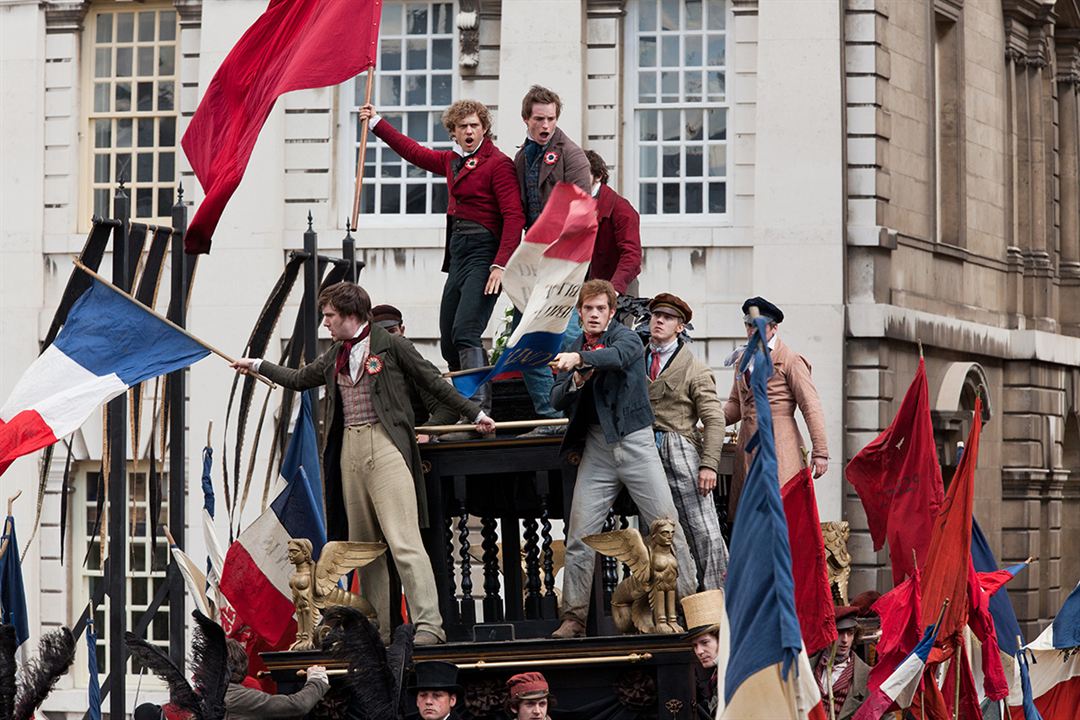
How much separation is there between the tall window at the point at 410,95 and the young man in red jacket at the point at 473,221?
11.8 meters

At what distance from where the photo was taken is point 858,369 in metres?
25.3

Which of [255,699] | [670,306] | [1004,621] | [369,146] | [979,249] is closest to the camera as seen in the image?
[255,699]

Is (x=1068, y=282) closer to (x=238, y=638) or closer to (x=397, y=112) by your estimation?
(x=397, y=112)

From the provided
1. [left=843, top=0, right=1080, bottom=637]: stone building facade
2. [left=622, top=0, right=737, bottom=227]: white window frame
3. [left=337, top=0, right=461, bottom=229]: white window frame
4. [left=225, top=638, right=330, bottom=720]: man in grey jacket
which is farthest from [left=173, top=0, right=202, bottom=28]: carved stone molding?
[left=225, top=638, right=330, bottom=720]: man in grey jacket

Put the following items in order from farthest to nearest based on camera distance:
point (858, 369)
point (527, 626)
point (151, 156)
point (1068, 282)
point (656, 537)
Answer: point (1068, 282) → point (151, 156) → point (858, 369) → point (527, 626) → point (656, 537)

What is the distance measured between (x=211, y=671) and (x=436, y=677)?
41.7 inches

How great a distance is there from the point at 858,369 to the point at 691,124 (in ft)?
10.4

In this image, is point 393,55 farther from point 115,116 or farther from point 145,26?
point 115,116

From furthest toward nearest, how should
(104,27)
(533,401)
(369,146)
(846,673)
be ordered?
(104,27)
(369,146)
(533,401)
(846,673)

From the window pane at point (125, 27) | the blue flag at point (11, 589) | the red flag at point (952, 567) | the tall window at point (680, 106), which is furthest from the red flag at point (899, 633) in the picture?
the window pane at point (125, 27)

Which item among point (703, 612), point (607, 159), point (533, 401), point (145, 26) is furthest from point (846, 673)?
point (145, 26)

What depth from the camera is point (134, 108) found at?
27.1 meters

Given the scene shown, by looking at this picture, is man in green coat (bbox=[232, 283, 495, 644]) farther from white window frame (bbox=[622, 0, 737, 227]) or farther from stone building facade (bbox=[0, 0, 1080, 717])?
white window frame (bbox=[622, 0, 737, 227])

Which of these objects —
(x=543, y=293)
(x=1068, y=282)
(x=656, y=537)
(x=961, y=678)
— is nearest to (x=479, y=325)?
(x=543, y=293)
